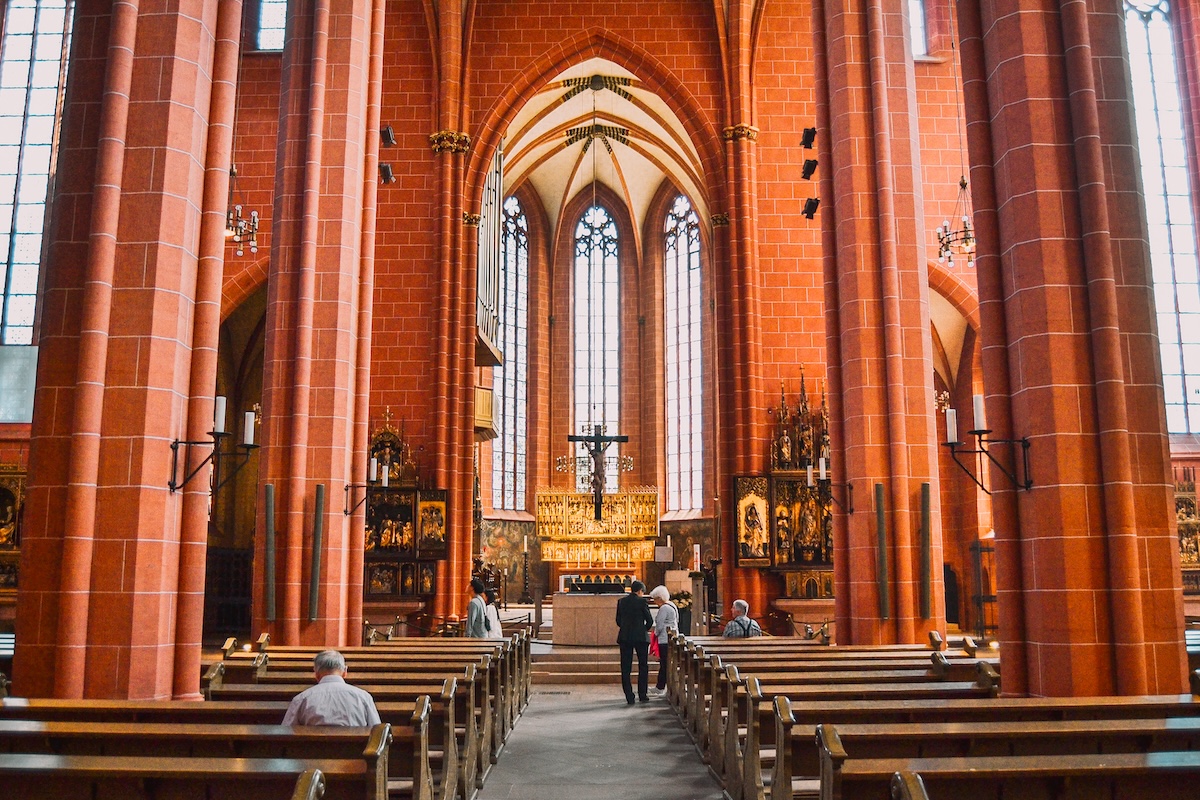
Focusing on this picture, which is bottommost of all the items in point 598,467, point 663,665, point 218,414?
point 663,665

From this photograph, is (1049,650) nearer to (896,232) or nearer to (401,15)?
(896,232)

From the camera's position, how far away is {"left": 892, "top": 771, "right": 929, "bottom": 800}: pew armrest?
333cm

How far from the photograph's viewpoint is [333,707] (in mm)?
5137

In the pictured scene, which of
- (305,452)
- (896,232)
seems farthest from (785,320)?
(305,452)

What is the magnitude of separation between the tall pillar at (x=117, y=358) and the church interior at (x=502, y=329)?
2cm

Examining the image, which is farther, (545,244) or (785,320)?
(545,244)

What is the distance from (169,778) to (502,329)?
23.8 metres

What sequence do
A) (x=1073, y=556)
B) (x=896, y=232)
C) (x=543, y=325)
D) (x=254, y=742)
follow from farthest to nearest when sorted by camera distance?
(x=543, y=325), (x=896, y=232), (x=1073, y=556), (x=254, y=742)

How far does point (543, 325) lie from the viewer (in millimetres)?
31234

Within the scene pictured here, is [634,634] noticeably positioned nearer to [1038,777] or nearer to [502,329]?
[1038,777]

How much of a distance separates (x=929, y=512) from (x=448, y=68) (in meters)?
13.7

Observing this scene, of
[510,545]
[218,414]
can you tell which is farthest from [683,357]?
[218,414]

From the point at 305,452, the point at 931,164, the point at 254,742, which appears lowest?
the point at 254,742

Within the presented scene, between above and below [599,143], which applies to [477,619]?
below
